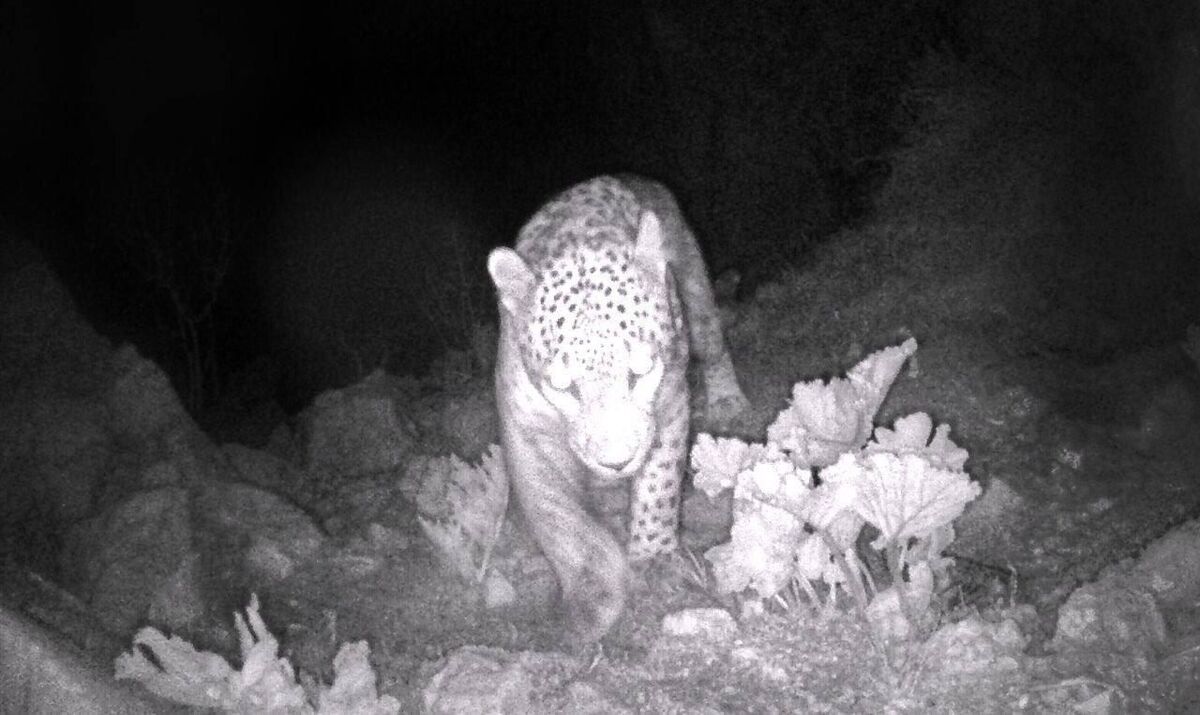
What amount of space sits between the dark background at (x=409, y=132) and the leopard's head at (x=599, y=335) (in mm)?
2830

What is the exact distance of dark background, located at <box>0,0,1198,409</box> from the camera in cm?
729

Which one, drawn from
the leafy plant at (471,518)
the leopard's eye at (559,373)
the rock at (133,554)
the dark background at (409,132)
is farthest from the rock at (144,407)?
the leopard's eye at (559,373)

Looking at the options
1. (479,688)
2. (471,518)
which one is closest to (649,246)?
(471,518)

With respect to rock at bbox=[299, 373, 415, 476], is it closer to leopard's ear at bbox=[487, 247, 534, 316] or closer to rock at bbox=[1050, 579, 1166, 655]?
leopard's ear at bbox=[487, 247, 534, 316]

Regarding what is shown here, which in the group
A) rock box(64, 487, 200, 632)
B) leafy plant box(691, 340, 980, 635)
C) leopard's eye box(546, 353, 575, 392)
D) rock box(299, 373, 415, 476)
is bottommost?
rock box(299, 373, 415, 476)

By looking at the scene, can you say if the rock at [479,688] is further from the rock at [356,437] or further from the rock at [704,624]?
the rock at [356,437]

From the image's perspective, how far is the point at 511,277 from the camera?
3.76 meters

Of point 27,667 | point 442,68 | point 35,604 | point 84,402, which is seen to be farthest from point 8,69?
point 27,667

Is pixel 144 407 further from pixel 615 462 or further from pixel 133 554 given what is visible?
pixel 615 462

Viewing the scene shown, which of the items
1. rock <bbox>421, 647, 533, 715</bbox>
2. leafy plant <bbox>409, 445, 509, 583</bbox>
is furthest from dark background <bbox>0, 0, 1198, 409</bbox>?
rock <bbox>421, 647, 533, 715</bbox>

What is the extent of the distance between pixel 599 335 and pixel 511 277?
0.48m

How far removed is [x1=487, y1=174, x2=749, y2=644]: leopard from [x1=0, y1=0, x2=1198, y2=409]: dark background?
2804mm

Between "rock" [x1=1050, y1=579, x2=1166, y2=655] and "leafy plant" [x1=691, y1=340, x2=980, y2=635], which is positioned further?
"leafy plant" [x1=691, y1=340, x2=980, y2=635]

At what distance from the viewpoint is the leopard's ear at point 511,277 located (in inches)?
146
